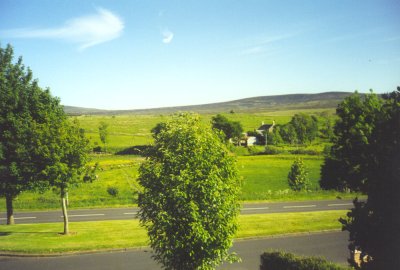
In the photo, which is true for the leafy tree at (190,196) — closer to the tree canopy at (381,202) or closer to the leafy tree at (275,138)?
the tree canopy at (381,202)

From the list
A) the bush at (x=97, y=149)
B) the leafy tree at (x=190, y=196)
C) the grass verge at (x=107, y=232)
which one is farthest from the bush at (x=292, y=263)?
the bush at (x=97, y=149)

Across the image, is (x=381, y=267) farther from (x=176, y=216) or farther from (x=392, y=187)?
(x=176, y=216)

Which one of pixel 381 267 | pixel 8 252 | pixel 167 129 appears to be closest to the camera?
pixel 381 267

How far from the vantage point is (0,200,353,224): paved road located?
28688 millimetres

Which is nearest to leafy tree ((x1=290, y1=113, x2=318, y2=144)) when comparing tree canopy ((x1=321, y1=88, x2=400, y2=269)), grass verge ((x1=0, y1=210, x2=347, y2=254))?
grass verge ((x1=0, y1=210, x2=347, y2=254))

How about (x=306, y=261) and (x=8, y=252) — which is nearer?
(x=306, y=261)

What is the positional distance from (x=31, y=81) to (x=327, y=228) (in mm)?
25425

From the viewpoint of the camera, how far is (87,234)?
22.1 metres

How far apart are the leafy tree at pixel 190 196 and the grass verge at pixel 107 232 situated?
7068 mm

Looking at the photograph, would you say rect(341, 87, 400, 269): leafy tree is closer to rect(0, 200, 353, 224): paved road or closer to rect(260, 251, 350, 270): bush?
rect(260, 251, 350, 270): bush

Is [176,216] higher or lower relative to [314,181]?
higher

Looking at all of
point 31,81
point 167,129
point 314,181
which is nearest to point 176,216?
point 167,129

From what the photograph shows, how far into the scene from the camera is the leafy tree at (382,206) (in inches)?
276

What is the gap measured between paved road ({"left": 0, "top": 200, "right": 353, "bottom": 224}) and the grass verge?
2.19m
